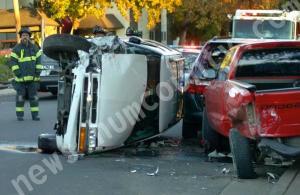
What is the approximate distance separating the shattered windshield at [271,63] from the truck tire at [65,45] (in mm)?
2174

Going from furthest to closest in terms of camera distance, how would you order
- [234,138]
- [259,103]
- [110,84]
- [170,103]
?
[170,103], [110,84], [234,138], [259,103]

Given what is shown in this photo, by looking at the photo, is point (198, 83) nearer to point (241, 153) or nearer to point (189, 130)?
point (189, 130)

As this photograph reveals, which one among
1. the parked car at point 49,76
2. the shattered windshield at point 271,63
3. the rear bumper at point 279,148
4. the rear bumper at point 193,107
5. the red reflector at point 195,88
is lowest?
the parked car at point 49,76

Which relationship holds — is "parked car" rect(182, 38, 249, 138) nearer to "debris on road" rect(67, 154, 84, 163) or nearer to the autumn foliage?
"debris on road" rect(67, 154, 84, 163)

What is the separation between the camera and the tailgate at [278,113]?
6855mm

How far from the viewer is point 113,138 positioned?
895cm

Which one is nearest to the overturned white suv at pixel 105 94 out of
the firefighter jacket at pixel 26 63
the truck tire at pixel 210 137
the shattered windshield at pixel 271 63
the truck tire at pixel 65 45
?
the truck tire at pixel 65 45

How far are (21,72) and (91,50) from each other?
5075mm

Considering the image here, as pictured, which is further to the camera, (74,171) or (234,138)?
(74,171)

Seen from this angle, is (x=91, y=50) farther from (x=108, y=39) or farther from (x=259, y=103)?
(x=259, y=103)

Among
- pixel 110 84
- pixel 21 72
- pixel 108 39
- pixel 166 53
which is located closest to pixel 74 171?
pixel 110 84

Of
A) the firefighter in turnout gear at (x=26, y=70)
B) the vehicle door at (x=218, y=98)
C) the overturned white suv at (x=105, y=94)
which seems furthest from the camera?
the firefighter in turnout gear at (x=26, y=70)

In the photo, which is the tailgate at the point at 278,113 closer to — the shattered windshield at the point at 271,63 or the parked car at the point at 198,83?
the shattered windshield at the point at 271,63

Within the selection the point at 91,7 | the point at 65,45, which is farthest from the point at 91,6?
the point at 65,45
